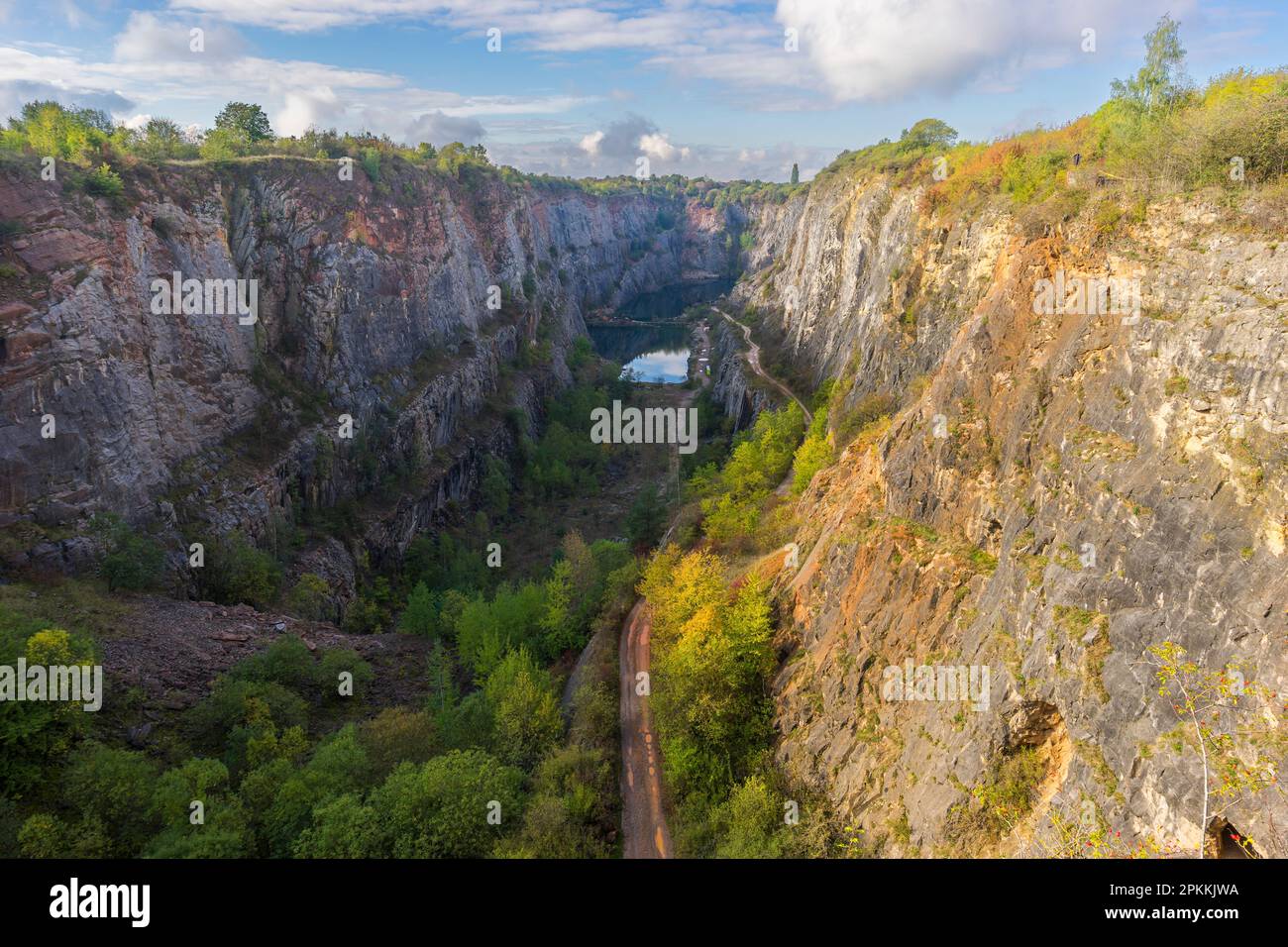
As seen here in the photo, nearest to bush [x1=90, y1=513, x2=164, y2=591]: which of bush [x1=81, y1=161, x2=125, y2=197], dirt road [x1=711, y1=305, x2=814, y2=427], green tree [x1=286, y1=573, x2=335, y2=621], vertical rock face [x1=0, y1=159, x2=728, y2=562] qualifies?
vertical rock face [x1=0, y1=159, x2=728, y2=562]

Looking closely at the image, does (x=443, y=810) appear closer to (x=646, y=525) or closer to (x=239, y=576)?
(x=239, y=576)

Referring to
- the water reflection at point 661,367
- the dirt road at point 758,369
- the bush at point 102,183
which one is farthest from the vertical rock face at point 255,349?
the water reflection at point 661,367

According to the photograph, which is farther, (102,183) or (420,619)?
(420,619)

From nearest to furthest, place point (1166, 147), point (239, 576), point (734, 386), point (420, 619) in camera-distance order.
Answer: point (1166, 147) → point (239, 576) → point (420, 619) → point (734, 386)

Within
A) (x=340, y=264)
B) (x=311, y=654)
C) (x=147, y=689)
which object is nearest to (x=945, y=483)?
(x=311, y=654)

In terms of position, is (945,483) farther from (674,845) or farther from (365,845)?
(365,845)

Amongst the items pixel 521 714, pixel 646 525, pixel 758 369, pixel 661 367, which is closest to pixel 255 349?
pixel 646 525

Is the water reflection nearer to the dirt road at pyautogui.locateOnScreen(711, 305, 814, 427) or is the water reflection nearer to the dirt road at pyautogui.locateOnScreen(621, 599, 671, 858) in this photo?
the dirt road at pyautogui.locateOnScreen(711, 305, 814, 427)
